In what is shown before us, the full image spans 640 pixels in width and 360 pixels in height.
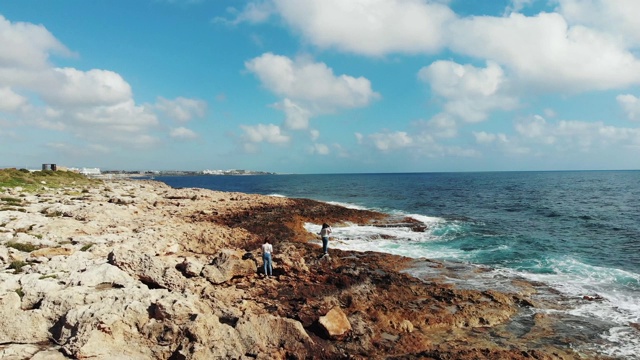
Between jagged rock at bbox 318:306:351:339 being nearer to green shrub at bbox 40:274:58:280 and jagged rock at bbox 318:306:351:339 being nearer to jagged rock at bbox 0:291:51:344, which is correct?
jagged rock at bbox 0:291:51:344

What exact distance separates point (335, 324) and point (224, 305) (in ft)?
11.4

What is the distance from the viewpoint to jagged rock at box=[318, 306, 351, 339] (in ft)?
35.6

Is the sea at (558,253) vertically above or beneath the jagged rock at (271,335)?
beneath

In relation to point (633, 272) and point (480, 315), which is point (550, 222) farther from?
point (480, 315)

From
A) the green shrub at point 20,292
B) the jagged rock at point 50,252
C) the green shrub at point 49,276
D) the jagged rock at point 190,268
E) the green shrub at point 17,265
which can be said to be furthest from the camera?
the jagged rock at point 50,252

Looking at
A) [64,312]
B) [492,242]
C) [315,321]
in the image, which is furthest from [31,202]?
[492,242]

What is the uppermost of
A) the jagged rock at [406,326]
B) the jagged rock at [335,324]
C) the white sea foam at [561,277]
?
the jagged rock at [335,324]

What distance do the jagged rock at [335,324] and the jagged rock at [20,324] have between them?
22.7 feet

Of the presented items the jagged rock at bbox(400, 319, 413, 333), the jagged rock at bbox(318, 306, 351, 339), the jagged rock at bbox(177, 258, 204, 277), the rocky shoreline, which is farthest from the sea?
the jagged rock at bbox(177, 258, 204, 277)

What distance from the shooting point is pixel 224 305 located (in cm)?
1172

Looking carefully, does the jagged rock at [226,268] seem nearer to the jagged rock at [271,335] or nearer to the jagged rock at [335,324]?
the jagged rock at [271,335]

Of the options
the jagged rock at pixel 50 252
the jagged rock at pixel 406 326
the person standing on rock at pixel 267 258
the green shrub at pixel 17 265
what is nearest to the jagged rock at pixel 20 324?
the green shrub at pixel 17 265

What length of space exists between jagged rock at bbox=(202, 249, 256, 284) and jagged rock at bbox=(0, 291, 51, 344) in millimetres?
5728

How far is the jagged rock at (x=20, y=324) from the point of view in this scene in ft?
29.0
